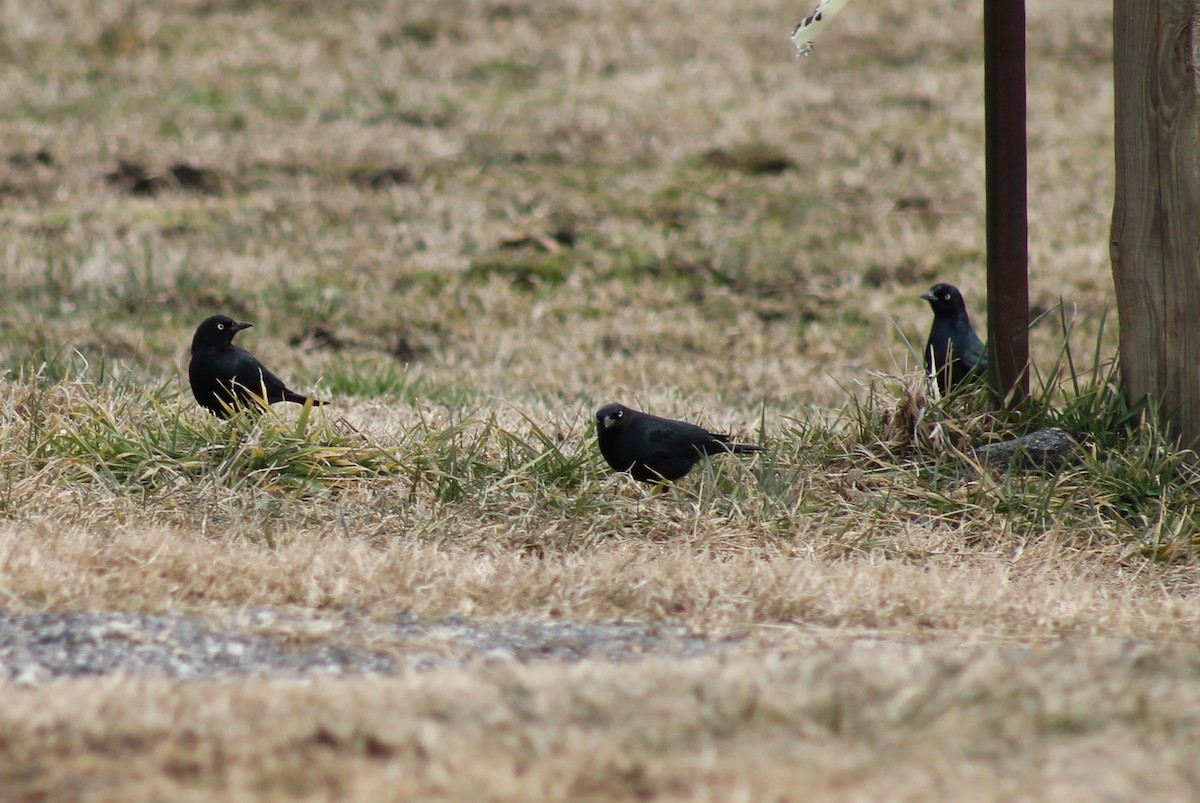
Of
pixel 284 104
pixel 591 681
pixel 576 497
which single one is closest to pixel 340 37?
pixel 284 104

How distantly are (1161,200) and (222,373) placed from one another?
3.62 meters

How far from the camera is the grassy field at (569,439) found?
281 cm

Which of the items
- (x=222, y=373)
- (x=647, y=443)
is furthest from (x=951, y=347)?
(x=222, y=373)

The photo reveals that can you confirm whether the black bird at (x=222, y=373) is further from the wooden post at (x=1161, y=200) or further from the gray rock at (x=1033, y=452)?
the wooden post at (x=1161, y=200)

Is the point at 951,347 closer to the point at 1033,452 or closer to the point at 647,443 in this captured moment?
the point at 1033,452

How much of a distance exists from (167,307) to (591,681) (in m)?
6.62

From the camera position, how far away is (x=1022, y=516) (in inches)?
195

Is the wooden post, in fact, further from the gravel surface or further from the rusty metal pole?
the gravel surface

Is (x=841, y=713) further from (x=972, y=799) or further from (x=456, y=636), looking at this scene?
(x=456, y=636)

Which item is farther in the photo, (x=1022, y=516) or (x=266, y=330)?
(x=266, y=330)

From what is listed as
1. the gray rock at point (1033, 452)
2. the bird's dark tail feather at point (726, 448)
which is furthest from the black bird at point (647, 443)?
the gray rock at point (1033, 452)

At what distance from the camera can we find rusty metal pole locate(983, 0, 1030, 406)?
5363 mm

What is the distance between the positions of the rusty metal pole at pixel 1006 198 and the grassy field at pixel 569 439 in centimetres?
19

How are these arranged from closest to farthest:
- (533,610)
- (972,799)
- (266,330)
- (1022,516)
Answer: (972,799) → (533,610) → (1022,516) → (266,330)
